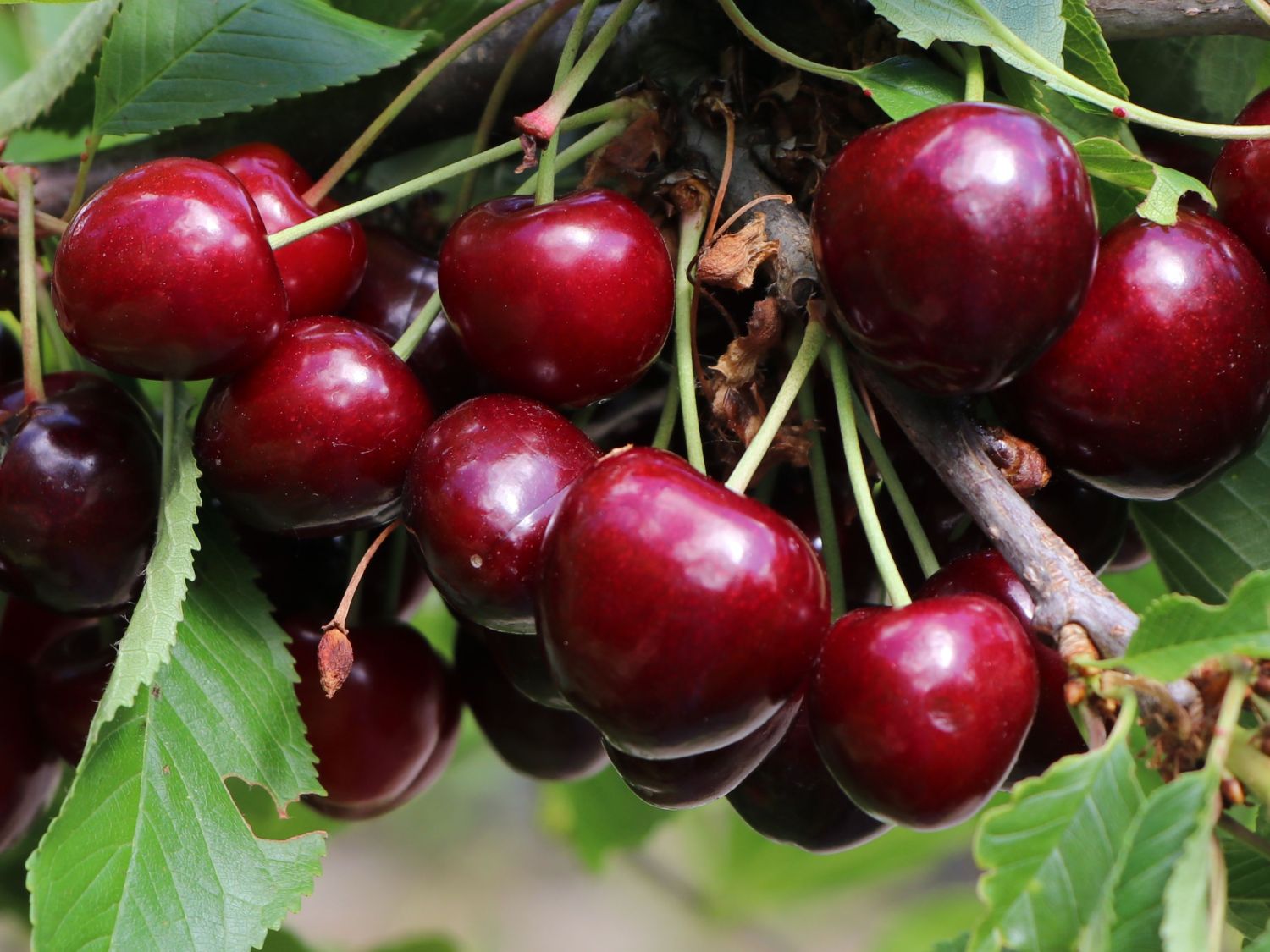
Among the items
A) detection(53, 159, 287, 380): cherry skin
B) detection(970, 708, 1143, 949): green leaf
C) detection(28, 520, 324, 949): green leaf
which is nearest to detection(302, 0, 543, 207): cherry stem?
detection(53, 159, 287, 380): cherry skin

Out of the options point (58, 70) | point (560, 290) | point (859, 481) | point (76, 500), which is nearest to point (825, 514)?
point (859, 481)

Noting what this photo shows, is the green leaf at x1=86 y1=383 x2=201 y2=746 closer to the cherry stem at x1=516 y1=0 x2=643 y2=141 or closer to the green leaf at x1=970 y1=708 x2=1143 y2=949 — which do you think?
the cherry stem at x1=516 y1=0 x2=643 y2=141

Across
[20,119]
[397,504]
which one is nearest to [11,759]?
[397,504]

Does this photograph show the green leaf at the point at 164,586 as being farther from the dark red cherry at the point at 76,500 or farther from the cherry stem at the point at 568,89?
the cherry stem at the point at 568,89

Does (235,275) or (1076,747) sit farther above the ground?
(235,275)

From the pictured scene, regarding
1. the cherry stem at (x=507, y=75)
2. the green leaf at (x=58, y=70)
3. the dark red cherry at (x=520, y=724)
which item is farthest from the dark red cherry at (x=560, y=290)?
the green leaf at (x=58, y=70)

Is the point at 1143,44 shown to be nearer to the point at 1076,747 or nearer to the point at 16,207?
the point at 1076,747
